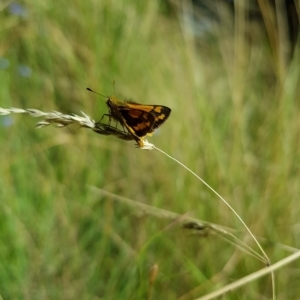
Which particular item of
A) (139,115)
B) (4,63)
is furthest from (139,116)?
(4,63)

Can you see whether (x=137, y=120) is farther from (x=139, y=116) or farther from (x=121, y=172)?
(x=121, y=172)

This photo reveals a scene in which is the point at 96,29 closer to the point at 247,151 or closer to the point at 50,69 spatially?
the point at 50,69

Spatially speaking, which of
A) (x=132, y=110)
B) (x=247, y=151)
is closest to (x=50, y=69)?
(x=247, y=151)

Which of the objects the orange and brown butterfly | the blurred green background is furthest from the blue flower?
the orange and brown butterfly

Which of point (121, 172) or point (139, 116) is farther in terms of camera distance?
point (121, 172)

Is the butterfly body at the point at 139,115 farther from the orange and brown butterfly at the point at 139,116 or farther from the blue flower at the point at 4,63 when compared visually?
the blue flower at the point at 4,63
